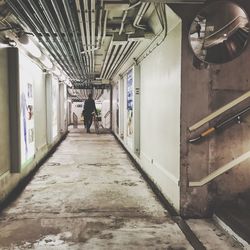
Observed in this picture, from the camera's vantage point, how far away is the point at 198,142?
3.34 metres

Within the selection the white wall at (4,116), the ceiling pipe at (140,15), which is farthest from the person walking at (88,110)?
the white wall at (4,116)

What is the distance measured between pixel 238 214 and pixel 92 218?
4.89 feet

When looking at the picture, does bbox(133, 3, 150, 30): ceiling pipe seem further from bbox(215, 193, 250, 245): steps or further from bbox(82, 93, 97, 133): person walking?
bbox(82, 93, 97, 133): person walking

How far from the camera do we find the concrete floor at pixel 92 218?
2734mm

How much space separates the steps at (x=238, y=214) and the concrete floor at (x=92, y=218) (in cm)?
11

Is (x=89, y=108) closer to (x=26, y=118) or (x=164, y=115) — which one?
(x=26, y=118)

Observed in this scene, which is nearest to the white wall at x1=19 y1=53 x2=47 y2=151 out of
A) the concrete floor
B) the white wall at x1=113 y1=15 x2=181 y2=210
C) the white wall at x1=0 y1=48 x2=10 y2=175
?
the concrete floor

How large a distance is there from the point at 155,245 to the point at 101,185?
7.18ft

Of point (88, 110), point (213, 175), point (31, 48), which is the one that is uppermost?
point (31, 48)

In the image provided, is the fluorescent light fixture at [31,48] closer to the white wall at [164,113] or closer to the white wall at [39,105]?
the white wall at [39,105]

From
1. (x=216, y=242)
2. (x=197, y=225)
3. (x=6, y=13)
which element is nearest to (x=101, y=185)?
(x=197, y=225)

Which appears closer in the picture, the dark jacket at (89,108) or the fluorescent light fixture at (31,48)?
the fluorescent light fixture at (31,48)

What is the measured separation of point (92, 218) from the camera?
333 cm

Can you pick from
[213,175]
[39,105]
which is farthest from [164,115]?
[39,105]
